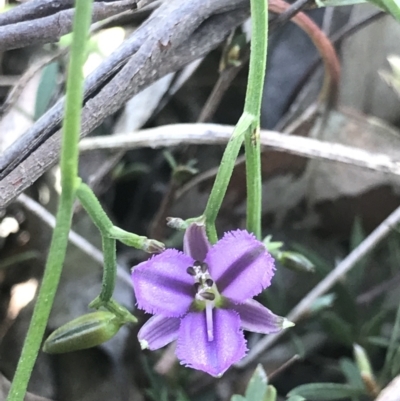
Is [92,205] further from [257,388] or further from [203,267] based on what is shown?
[257,388]

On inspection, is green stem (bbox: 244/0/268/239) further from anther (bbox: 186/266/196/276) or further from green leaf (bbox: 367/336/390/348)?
green leaf (bbox: 367/336/390/348)

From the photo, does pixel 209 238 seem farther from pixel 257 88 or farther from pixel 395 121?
pixel 395 121

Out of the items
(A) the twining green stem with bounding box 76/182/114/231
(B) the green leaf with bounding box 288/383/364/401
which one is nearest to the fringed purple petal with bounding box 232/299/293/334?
(A) the twining green stem with bounding box 76/182/114/231

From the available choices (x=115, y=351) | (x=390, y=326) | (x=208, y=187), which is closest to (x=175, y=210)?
(x=208, y=187)

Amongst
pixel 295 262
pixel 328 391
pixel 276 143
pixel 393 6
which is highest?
pixel 393 6

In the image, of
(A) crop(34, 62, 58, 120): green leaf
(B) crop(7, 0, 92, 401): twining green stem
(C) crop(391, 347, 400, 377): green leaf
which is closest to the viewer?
(B) crop(7, 0, 92, 401): twining green stem

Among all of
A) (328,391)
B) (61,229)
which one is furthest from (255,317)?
Result: (328,391)
